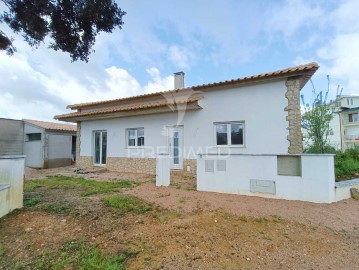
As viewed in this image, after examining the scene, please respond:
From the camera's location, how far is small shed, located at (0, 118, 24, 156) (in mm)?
17422

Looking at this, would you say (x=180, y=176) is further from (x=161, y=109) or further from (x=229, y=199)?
(x=229, y=199)

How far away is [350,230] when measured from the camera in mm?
4340

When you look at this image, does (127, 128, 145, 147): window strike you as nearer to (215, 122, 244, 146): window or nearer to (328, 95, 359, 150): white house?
(215, 122, 244, 146): window

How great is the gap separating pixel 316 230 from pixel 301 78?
6885 mm

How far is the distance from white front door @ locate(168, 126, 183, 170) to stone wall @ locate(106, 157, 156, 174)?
1.22 meters

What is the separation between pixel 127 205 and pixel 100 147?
31.9 ft

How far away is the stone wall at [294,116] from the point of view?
29.0 ft

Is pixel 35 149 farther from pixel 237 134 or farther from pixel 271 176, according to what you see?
pixel 271 176

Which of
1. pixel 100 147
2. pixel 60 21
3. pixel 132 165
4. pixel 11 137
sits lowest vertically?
pixel 132 165

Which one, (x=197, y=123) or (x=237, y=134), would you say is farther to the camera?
(x=197, y=123)

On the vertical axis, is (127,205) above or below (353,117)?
below

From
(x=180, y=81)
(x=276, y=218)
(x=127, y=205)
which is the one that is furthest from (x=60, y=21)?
(x=276, y=218)

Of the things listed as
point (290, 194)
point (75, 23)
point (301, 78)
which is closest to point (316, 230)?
point (290, 194)

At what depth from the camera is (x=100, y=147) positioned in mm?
14328
